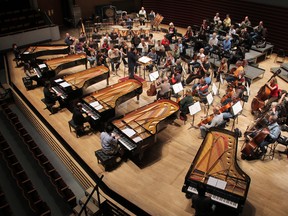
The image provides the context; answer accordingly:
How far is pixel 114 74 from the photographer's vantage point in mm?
12922

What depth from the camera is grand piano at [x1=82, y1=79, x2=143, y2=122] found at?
8621mm

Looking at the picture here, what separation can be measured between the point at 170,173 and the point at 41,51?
8.51 meters

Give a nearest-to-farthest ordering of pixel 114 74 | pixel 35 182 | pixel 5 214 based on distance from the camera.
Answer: pixel 5 214 < pixel 35 182 < pixel 114 74

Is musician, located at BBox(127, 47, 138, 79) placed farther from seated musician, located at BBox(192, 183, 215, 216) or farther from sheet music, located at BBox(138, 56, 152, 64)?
seated musician, located at BBox(192, 183, 215, 216)

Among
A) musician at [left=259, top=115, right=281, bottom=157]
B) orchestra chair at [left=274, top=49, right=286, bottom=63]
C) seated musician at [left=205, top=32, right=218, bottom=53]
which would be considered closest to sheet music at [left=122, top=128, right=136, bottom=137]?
musician at [left=259, top=115, right=281, bottom=157]

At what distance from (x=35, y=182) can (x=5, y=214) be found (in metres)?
1.60

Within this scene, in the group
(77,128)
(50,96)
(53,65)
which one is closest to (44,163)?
(77,128)

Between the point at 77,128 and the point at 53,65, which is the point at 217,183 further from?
the point at 53,65

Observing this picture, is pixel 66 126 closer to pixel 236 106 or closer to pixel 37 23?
pixel 236 106

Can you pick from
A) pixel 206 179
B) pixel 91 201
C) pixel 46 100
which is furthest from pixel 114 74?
pixel 206 179

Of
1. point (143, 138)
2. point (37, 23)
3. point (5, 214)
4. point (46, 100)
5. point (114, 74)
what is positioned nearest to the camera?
point (5, 214)

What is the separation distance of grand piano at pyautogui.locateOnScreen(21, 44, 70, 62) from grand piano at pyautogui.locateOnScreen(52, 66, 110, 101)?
2976 millimetres

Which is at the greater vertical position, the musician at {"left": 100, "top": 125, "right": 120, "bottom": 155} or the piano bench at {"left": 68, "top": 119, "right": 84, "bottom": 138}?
the musician at {"left": 100, "top": 125, "right": 120, "bottom": 155}

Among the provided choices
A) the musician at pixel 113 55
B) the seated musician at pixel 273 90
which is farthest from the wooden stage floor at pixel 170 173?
the musician at pixel 113 55
